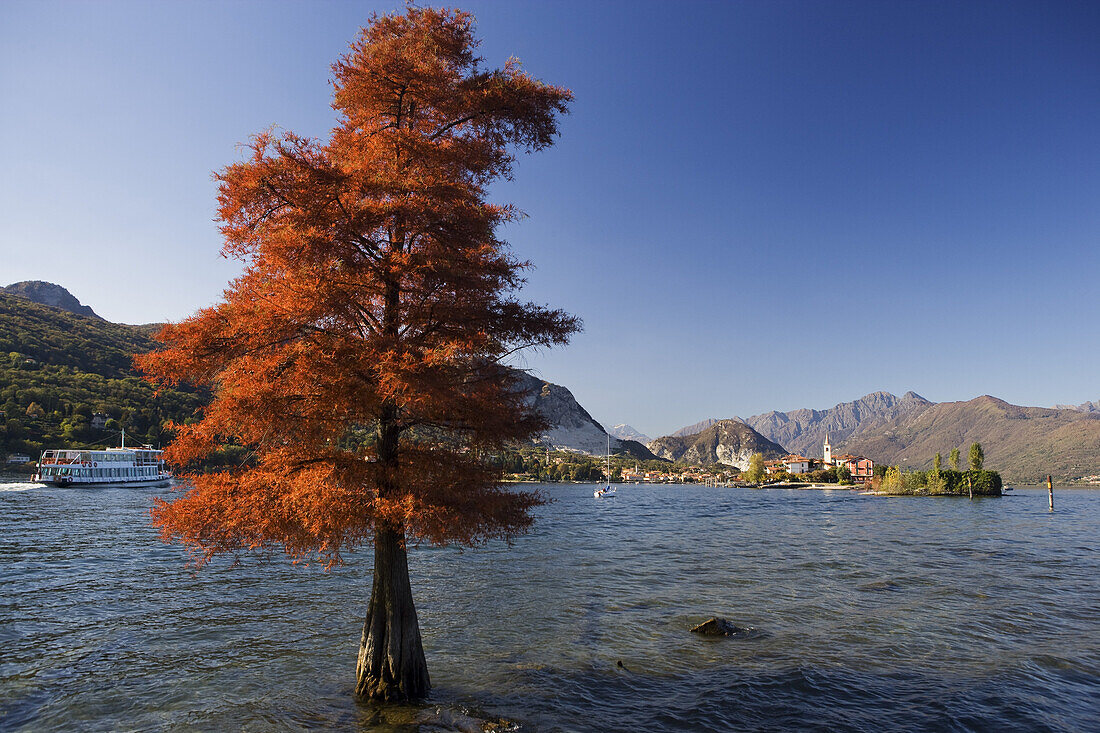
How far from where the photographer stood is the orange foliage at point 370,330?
9.91 metres

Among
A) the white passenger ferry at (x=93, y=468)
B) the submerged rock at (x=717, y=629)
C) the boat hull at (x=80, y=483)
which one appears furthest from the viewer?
the white passenger ferry at (x=93, y=468)

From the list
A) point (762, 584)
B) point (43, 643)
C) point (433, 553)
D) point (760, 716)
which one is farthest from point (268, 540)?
point (433, 553)

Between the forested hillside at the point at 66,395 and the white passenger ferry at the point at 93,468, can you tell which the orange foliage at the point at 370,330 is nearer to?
the white passenger ferry at the point at 93,468

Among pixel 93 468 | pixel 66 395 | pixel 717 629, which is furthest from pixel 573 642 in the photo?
pixel 66 395

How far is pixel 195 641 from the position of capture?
1884 cm

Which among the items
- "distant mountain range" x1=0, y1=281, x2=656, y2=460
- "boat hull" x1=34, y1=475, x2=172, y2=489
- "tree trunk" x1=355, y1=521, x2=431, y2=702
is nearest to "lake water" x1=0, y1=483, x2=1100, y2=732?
"tree trunk" x1=355, y1=521, x2=431, y2=702

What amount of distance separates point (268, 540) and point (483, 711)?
648 centimetres

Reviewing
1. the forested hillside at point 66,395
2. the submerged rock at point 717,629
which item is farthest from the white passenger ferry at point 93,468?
the submerged rock at point 717,629

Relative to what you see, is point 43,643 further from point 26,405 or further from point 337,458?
point 26,405

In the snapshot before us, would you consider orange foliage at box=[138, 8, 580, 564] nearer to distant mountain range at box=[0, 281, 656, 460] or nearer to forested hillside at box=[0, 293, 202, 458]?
distant mountain range at box=[0, 281, 656, 460]

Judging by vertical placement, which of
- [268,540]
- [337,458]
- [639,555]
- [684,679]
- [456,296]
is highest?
[456,296]

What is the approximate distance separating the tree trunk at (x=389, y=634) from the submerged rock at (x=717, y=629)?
38.2ft

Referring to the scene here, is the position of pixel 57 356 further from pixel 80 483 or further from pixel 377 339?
pixel 377 339

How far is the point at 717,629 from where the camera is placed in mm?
19750
